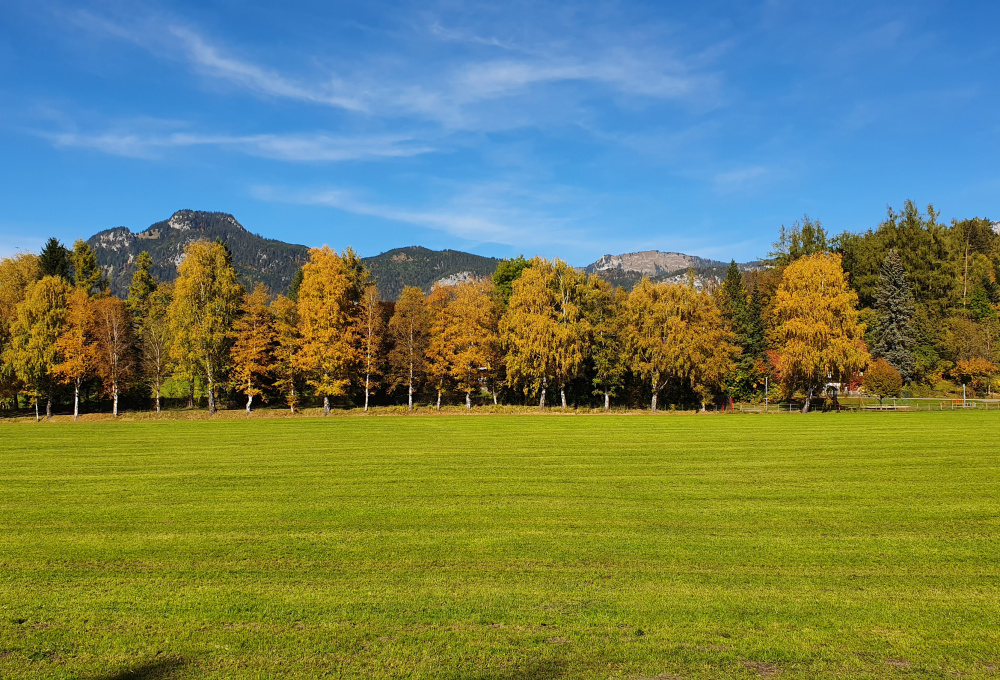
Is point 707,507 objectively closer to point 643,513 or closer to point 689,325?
point 643,513

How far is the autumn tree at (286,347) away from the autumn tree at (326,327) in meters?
0.94

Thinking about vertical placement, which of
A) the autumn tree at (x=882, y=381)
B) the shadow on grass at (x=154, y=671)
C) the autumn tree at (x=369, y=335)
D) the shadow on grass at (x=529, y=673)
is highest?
the autumn tree at (x=369, y=335)

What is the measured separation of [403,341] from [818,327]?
3447 cm

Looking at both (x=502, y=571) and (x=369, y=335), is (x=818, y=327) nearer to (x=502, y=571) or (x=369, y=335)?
(x=369, y=335)

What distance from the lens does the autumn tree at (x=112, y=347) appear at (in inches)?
1967

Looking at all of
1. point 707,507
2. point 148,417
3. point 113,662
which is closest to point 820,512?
point 707,507

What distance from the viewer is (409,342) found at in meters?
53.8

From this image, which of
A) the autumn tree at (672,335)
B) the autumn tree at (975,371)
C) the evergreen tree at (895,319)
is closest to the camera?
the autumn tree at (672,335)

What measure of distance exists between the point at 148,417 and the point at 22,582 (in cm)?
4295

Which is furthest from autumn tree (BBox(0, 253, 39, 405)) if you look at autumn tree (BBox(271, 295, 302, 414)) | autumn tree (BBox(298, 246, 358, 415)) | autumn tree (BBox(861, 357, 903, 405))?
autumn tree (BBox(861, 357, 903, 405))

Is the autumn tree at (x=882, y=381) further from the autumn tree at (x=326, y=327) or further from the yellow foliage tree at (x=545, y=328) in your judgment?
the autumn tree at (x=326, y=327)

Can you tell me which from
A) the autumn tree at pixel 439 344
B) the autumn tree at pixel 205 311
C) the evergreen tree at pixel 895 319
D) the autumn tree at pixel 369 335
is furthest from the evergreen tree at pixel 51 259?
the evergreen tree at pixel 895 319

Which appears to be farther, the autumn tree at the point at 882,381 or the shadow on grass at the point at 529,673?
the autumn tree at the point at 882,381

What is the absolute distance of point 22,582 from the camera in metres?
8.43
